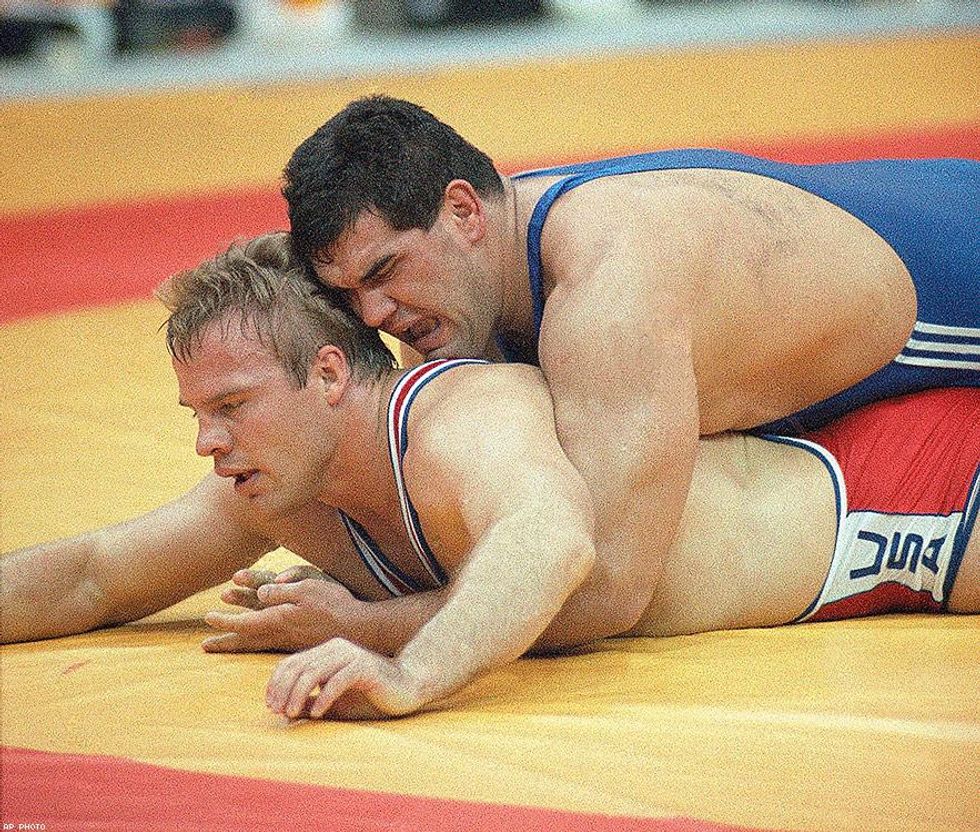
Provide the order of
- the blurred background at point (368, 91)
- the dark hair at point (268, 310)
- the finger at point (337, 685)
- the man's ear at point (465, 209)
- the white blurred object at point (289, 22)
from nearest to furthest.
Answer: the finger at point (337, 685) → the dark hair at point (268, 310) → the man's ear at point (465, 209) → the blurred background at point (368, 91) → the white blurred object at point (289, 22)

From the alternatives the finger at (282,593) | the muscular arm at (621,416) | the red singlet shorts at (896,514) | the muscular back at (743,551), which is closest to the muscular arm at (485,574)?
the muscular arm at (621,416)

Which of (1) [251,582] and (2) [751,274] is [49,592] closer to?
(1) [251,582]

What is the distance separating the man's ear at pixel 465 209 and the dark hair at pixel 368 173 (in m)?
0.02

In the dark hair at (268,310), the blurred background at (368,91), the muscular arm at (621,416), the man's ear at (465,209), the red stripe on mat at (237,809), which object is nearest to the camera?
the red stripe on mat at (237,809)

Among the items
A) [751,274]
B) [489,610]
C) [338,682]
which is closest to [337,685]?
[338,682]

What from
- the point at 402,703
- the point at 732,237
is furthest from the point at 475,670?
the point at 732,237

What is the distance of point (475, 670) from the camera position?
8.84ft

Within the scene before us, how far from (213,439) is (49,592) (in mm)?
506

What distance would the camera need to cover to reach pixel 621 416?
297cm

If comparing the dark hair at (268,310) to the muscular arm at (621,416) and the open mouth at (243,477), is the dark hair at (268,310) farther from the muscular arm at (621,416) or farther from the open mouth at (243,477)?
the muscular arm at (621,416)

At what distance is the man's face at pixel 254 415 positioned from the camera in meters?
3.04

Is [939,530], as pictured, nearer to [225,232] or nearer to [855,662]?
[855,662]

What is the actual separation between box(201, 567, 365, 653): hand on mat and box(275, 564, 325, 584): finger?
20mm

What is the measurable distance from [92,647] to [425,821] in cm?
109
